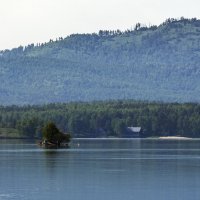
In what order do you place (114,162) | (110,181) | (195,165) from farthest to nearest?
1. (114,162)
2. (195,165)
3. (110,181)

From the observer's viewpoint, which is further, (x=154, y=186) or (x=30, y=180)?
(x=30, y=180)

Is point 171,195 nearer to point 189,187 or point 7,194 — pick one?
point 189,187

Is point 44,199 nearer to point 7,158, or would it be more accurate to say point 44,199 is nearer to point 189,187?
point 189,187

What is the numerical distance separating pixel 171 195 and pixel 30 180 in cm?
2063

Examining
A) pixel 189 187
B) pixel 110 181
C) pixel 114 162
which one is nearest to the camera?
pixel 189 187

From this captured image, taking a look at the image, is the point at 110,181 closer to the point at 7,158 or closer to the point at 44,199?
the point at 44,199

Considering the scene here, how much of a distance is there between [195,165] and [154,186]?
107 feet

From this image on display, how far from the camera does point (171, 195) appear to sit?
93.5 meters

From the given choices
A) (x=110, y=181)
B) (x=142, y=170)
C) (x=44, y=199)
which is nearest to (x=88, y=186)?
(x=110, y=181)

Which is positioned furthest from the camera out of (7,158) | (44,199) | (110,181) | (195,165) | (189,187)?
(7,158)

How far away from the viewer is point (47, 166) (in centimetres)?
13088

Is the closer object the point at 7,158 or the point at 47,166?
the point at 47,166

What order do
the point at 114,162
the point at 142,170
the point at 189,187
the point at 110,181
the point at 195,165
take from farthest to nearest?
the point at 114,162 < the point at 195,165 < the point at 142,170 < the point at 110,181 < the point at 189,187

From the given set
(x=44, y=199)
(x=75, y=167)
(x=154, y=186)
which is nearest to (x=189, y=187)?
(x=154, y=186)
